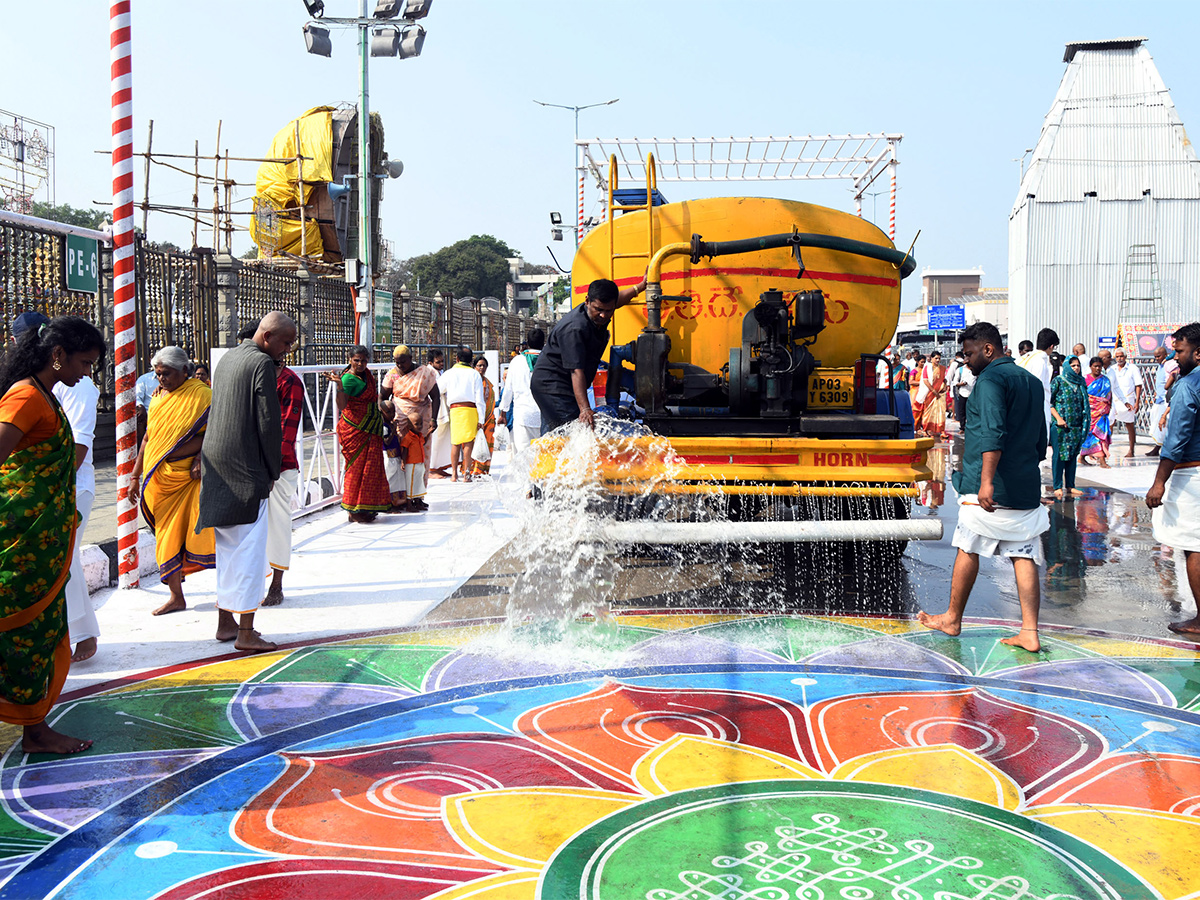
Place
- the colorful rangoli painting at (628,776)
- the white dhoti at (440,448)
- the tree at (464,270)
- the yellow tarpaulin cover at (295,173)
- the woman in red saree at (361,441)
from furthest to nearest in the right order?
the tree at (464,270)
the yellow tarpaulin cover at (295,173)
the white dhoti at (440,448)
the woman in red saree at (361,441)
the colorful rangoli painting at (628,776)

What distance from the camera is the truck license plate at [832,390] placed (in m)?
6.96

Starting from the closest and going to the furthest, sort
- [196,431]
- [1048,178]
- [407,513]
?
[196,431], [407,513], [1048,178]

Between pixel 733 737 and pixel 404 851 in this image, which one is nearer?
pixel 404 851

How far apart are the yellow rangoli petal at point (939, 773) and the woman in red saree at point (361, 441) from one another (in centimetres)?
654

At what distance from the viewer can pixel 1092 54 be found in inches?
1540

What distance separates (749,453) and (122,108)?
16.1ft

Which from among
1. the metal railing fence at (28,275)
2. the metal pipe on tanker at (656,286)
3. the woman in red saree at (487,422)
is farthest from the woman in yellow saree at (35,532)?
the woman in red saree at (487,422)

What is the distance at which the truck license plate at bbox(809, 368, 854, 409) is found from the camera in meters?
6.96

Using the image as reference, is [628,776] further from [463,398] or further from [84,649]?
[463,398]

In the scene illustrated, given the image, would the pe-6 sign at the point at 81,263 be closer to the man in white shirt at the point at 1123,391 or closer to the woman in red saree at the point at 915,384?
the woman in red saree at the point at 915,384

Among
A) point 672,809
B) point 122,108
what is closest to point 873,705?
point 672,809

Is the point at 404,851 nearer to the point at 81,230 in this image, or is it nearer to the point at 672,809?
the point at 672,809

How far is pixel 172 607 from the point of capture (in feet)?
20.4

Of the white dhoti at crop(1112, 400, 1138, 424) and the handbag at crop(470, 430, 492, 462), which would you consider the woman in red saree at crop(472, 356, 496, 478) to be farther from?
the white dhoti at crop(1112, 400, 1138, 424)
